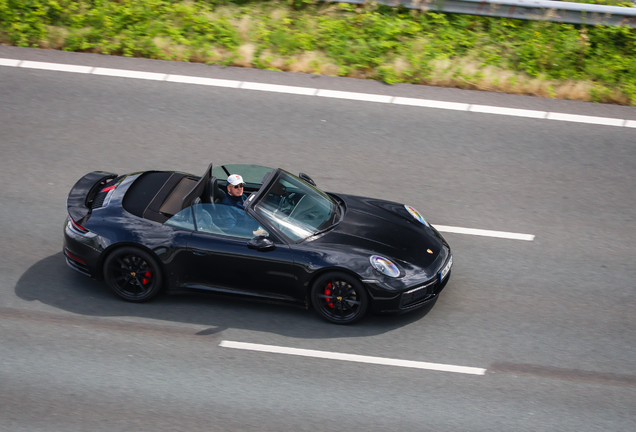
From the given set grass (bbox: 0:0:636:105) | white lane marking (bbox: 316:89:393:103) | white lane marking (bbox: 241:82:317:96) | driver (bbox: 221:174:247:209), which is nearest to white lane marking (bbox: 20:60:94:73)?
grass (bbox: 0:0:636:105)

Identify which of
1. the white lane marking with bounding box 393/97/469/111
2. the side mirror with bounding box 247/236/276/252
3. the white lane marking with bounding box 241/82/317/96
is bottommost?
the side mirror with bounding box 247/236/276/252

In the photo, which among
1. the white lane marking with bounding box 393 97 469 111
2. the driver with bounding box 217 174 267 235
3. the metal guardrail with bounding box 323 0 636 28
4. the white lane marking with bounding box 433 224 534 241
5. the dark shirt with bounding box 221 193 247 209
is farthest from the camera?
the metal guardrail with bounding box 323 0 636 28

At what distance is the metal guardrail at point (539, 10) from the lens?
1303 centimetres

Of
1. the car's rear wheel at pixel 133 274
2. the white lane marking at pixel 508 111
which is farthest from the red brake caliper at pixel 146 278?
the white lane marking at pixel 508 111

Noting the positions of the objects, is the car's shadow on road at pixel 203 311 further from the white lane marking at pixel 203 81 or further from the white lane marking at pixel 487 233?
the white lane marking at pixel 203 81

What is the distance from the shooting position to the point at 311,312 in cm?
806

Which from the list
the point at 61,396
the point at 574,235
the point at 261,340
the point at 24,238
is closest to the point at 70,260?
the point at 24,238

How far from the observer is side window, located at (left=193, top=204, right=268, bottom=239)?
781 cm

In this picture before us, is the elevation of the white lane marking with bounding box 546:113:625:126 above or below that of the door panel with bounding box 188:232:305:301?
above

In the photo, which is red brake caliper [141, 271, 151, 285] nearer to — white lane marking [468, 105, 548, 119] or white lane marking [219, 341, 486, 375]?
white lane marking [219, 341, 486, 375]

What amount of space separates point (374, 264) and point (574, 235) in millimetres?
3296

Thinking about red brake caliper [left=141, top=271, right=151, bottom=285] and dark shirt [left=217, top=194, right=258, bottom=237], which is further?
red brake caliper [left=141, top=271, right=151, bottom=285]

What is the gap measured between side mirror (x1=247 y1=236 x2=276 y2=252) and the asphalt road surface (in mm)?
838

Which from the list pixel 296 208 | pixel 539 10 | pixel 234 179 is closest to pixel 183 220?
pixel 234 179
